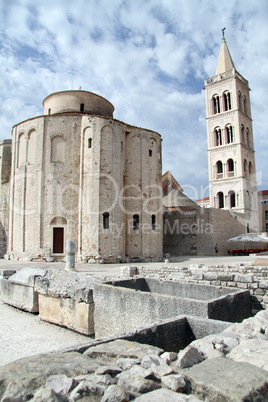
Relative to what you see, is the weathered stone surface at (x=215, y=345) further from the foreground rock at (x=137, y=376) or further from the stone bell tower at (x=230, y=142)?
the stone bell tower at (x=230, y=142)

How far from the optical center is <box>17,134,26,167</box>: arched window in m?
22.0

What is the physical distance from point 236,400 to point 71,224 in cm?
1908

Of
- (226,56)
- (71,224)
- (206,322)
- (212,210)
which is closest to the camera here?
(206,322)

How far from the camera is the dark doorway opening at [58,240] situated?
66.9 feet

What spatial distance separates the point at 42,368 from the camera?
2459 millimetres

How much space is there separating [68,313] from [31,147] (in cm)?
1702

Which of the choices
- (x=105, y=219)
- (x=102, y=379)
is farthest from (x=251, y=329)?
(x=105, y=219)

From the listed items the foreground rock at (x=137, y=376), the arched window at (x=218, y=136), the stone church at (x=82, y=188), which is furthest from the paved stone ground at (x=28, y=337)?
the arched window at (x=218, y=136)

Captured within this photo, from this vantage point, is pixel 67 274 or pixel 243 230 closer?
pixel 67 274

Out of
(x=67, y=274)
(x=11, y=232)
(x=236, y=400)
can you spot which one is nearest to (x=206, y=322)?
(x=236, y=400)

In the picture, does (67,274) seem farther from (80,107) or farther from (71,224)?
(80,107)

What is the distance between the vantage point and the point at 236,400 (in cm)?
195

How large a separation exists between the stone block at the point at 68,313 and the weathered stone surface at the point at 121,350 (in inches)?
150

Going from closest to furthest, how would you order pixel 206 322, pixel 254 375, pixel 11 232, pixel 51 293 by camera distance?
1. pixel 254 375
2. pixel 206 322
3. pixel 51 293
4. pixel 11 232
